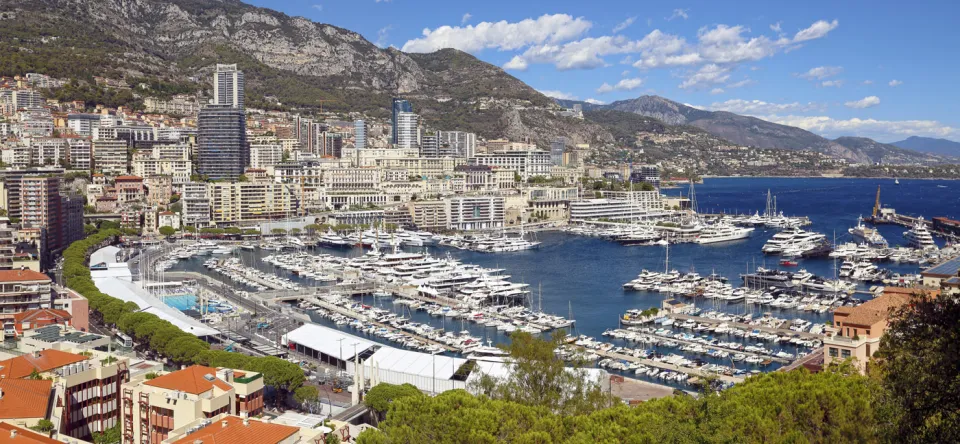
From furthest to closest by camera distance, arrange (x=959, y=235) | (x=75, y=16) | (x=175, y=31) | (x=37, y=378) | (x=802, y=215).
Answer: (x=175, y=31), (x=75, y=16), (x=802, y=215), (x=959, y=235), (x=37, y=378)

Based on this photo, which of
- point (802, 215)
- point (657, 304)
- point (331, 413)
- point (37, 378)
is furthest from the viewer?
point (802, 215)

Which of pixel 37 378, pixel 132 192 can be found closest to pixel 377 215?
pixel 132 192

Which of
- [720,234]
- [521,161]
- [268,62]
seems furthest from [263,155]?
[268,62]

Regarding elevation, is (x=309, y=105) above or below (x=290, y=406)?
above

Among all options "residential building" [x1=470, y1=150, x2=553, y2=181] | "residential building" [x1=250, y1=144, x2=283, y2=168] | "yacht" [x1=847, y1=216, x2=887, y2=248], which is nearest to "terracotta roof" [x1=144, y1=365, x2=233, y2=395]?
"yacht" [x1=847, y1=216, x2=887, y2=248]

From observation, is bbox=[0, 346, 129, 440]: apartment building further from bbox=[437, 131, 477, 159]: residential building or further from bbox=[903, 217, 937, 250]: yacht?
bbox=[437, 131, 477, 159]: residential building

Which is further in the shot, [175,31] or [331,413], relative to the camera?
[175,31]

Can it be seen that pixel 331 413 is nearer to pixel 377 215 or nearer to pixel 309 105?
pixel 377 215
